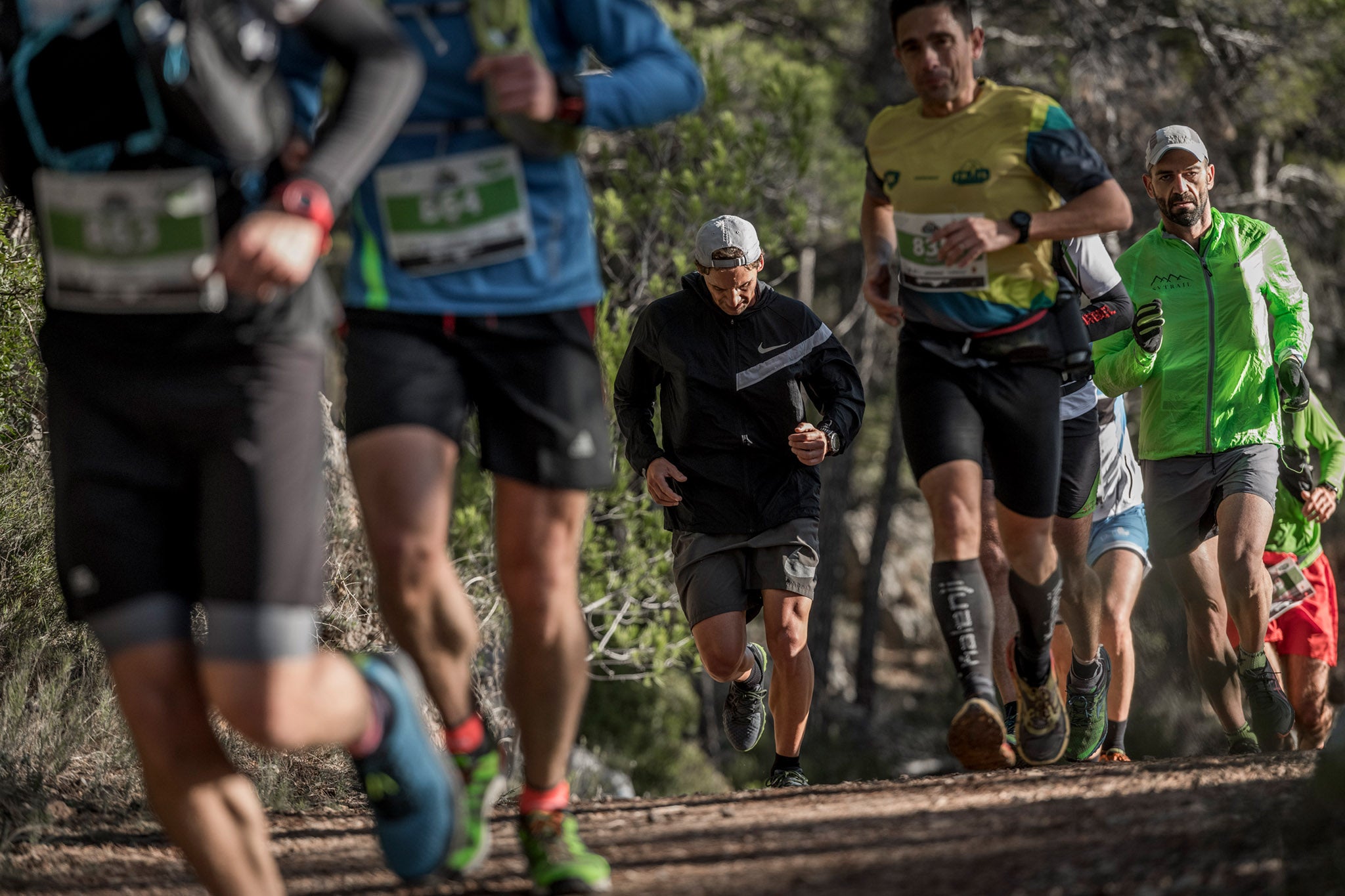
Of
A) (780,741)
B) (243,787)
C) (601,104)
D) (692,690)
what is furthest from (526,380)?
(692,690)

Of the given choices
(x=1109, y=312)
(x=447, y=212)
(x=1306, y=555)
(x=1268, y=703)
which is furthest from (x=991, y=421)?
(x=1306, y=555)

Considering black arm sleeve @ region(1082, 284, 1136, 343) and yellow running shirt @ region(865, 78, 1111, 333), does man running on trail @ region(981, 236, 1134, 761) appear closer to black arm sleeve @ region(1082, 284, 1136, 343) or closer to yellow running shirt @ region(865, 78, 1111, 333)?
black arm sleeve @ region(1082, 284, 1136, 343)

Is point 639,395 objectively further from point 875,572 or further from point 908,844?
point 875,572

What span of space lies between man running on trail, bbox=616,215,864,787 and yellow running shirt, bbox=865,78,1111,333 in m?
1.58

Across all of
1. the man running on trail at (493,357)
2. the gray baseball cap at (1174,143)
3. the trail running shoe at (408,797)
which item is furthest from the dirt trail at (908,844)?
the gray baseball cap at (1174,143)

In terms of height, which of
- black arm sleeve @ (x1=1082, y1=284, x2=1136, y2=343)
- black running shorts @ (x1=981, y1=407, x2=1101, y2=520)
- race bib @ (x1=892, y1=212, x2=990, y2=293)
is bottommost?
black running shorts @ (x1=981, y1=407, x2=1101, y2=520)

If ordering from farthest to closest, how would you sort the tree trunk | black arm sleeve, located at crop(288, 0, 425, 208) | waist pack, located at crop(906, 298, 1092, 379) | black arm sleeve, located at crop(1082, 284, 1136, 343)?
the tree trunk < black arm sleeve, located at crop(1082, 284, 1136, 343) < waist pack, located at crop(906, 298, 1092, 379) < black arm sleeve, located at crop(288, 0, 425, 208)

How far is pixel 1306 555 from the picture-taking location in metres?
7.54

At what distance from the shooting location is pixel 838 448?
6.16 meters

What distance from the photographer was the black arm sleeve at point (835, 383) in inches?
245

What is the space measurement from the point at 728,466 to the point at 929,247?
6.47 ft

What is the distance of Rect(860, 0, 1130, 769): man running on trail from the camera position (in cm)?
436

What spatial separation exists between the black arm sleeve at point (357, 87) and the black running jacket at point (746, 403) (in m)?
3.47

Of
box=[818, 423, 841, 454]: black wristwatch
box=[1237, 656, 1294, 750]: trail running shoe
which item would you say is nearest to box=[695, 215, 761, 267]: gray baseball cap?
box=[818, 423, 841, 454]: black wristwatch
